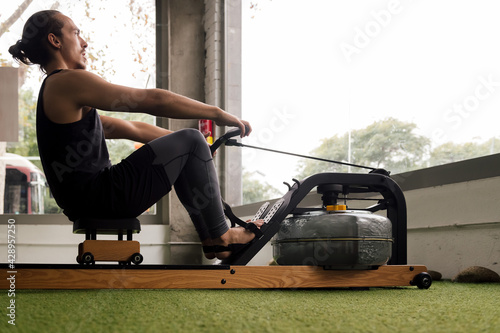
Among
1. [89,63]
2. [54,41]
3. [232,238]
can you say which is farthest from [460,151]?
[89,63]

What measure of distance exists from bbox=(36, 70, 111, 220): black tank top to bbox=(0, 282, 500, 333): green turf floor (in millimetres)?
327

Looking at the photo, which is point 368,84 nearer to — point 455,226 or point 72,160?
point 455,226

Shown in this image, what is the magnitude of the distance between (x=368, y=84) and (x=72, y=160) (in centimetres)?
Result: 208

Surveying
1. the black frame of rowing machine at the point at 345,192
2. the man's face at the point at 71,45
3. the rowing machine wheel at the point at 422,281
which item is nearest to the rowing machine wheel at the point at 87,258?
the black frame of rowing machine at the point at 345,192

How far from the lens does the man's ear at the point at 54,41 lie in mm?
1925

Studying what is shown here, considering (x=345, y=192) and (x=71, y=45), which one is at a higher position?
(x=71, y=45)

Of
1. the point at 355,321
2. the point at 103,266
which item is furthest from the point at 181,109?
the point at 355,321

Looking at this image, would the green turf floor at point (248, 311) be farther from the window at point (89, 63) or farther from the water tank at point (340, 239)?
the window at point (89, 63)

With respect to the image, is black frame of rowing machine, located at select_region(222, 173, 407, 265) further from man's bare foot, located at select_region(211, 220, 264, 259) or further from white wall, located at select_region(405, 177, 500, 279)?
white wall, located at select_region(405, 177, 500, 279)

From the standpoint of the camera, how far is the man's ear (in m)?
1.92

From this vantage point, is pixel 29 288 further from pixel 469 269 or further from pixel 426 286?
pixel 469 269

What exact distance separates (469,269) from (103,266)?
1640 mm

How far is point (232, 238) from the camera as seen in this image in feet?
6.72

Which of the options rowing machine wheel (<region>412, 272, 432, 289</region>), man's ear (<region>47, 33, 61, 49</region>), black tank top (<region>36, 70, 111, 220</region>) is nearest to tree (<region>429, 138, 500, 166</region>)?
rowing machine wheel (<region>412, 272, 432, 289</region>)
